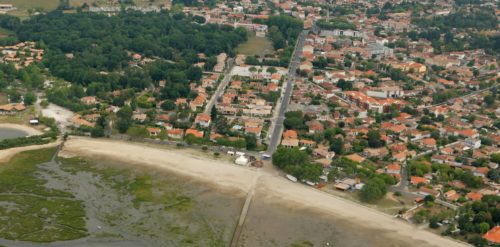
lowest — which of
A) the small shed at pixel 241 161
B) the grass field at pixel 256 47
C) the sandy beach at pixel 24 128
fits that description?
the sandy beach at pixel 24 128

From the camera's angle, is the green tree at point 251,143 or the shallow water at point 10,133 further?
the shallow water at point 10,133

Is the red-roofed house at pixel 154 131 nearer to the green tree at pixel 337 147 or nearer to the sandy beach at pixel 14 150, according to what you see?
the sandy beach at pixel 14 150

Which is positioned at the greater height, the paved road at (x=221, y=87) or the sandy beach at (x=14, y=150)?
the paved road at (x=221, y=87)

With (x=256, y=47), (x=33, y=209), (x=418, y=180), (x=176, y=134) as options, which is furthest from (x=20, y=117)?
(x=256, y=47)

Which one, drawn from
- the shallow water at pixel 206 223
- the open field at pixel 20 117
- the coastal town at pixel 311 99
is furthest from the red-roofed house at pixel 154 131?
the open field at pixel 20 117

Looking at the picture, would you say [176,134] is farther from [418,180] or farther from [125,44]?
[125,44]
